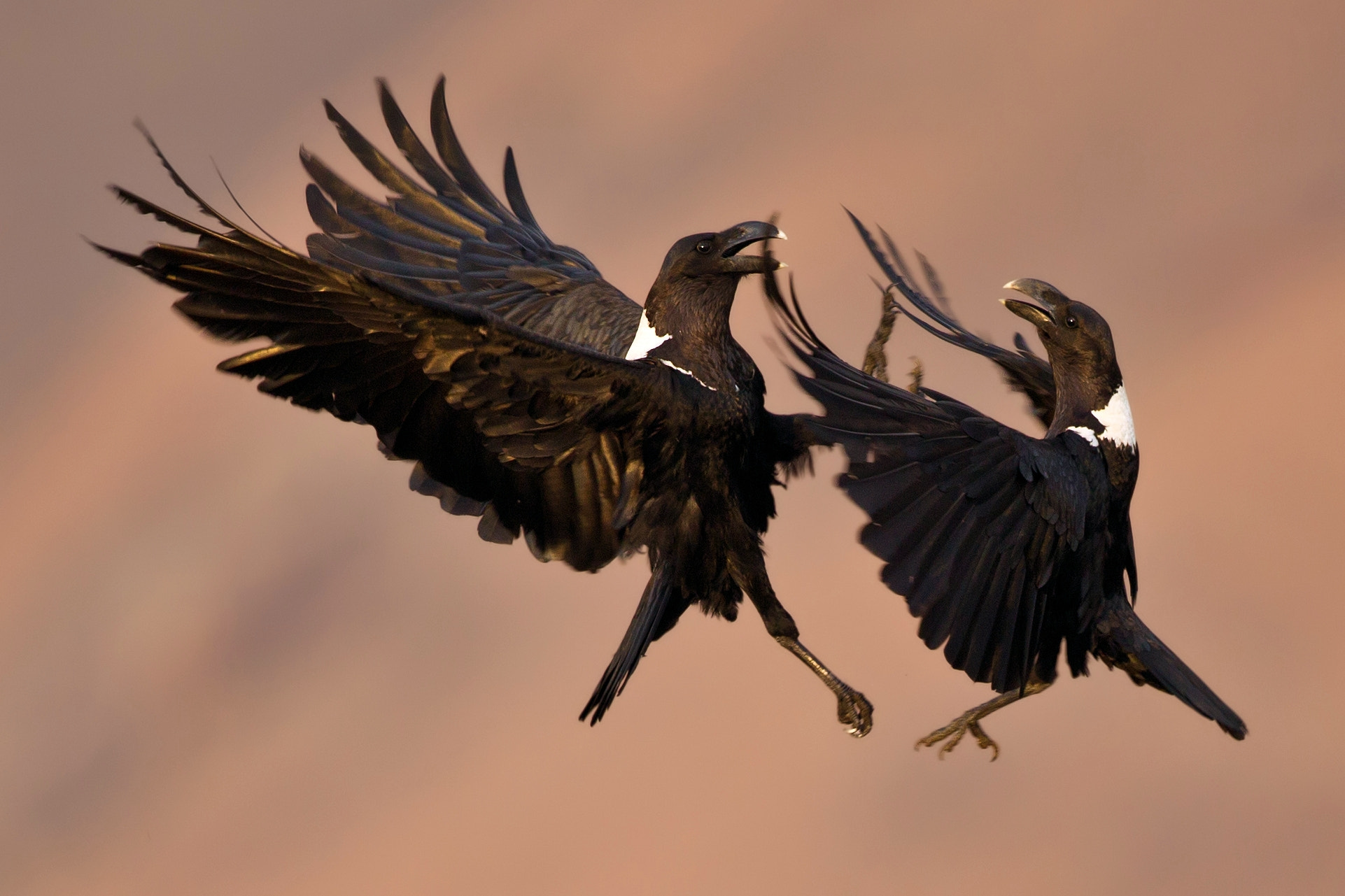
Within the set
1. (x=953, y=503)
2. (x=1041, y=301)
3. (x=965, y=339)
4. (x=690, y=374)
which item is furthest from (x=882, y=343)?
(x=953, y=503)

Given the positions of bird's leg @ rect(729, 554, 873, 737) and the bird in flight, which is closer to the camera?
the bird in flight

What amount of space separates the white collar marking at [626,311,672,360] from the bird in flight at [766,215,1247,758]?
44cm

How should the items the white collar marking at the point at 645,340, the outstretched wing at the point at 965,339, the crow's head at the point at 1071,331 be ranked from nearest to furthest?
the white collar marking at the point at 645,340 → the crow's head at the point at 1071,331 → the outstretched wing at the point at 965,339

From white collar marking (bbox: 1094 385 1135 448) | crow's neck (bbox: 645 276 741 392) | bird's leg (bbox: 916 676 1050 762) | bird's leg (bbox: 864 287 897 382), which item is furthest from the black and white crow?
white collar marking (bbox: 1094 385 1135 448)

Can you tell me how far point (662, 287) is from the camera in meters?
5.37

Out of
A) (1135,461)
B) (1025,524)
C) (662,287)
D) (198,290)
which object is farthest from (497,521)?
(1135,461)

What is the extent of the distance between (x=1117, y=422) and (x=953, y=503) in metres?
0.98

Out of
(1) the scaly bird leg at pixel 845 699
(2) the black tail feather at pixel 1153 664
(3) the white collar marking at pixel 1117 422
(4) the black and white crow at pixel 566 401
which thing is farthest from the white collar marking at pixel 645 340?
(2) the black tail feather at pixel 1153 664

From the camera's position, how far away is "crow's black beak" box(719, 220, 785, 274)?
5.19 metres

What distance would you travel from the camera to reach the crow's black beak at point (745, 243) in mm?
5191

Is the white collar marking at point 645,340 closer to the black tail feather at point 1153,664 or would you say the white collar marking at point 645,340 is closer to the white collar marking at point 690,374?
the white collar marking at point 690,374

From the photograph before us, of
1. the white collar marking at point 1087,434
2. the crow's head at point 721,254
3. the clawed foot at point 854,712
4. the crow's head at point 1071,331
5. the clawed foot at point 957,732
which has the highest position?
the crow's head at point 1071,331

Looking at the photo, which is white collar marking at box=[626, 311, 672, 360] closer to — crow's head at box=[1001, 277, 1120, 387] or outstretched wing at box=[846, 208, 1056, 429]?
outstretched wing at box=[846, 208, 1056, 429]

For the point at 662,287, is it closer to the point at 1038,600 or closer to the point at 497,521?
the point at 497,521
